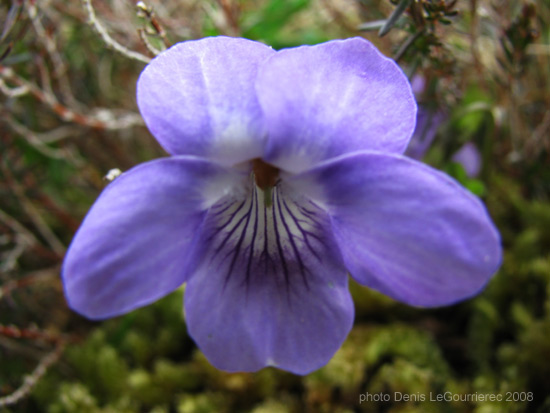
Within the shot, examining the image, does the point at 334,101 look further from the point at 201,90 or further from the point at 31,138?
the point at 31,138

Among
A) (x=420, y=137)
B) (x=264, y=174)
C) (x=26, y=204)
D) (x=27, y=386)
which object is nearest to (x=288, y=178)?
(x=264, y=174)

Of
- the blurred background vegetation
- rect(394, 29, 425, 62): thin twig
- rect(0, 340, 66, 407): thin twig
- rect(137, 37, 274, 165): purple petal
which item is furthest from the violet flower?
rect(0, 340, 66, 407): thin twig

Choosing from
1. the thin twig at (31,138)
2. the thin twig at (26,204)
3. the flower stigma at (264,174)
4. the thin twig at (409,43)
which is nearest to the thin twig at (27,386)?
the thin twig at (26,204)

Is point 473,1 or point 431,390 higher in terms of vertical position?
point 473,1

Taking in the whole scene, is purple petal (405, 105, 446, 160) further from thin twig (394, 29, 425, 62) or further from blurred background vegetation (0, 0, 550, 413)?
thin twig (394, 29, 425, 62)

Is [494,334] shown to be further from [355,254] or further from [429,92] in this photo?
[355,254]

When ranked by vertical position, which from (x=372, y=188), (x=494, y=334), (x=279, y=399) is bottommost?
(x=494, y=334)

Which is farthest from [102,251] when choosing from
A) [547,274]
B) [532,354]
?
[547,274]

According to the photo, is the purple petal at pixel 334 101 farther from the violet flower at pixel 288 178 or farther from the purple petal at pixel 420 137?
the purple petal at pixel 420 137
